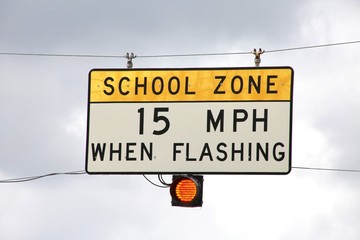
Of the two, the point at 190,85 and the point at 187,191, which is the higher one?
the point at 190,85

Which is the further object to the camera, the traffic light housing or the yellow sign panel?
the yellow sign panel

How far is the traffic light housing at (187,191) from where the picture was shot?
1988 centimetres

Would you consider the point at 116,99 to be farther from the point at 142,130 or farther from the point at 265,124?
the point at 265,124

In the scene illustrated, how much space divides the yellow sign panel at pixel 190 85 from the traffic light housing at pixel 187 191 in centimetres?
106

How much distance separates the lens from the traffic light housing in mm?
19875

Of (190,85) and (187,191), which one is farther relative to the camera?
(190,85)

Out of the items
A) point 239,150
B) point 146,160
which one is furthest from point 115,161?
point 239,150

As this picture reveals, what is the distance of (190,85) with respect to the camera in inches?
802

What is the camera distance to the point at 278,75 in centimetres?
2008

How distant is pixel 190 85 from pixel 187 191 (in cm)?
143

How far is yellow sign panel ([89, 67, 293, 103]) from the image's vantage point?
20109mm

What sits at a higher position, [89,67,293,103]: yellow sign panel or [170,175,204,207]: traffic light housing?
[89,67,293,103]: yellow sign panel

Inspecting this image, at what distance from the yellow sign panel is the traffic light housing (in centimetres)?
Answer: 106

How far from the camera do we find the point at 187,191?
19.9 meters
